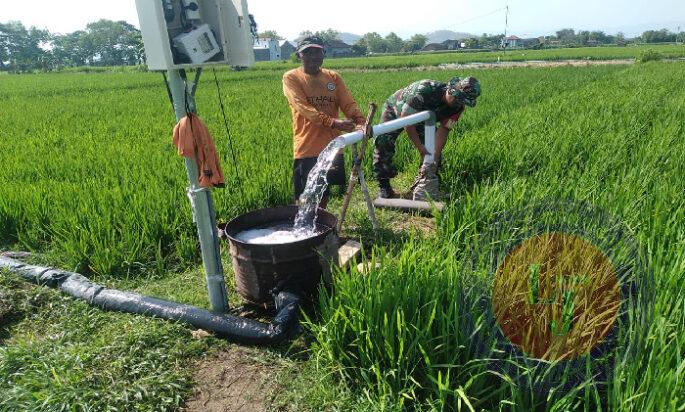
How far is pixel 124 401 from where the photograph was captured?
6.12 ft

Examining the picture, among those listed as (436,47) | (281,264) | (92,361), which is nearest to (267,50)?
(436,47)

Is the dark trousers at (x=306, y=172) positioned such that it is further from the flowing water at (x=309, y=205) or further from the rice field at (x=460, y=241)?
the flowing water at (x=309, y=205)

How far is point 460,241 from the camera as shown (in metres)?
2.88

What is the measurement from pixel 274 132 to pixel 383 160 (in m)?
3.14

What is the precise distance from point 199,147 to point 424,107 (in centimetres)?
230

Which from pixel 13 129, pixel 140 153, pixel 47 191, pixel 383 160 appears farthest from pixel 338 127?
pixel 13 129

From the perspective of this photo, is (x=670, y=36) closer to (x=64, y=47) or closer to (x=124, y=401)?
(x=124, y=401)

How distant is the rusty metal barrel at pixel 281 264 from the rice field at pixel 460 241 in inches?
9.8

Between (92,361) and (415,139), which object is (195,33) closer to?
(92,361)

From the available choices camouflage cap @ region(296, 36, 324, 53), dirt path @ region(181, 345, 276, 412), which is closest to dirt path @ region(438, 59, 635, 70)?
camouflage cap @ region(296, 36, 324, 53)

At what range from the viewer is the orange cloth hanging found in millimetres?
2084

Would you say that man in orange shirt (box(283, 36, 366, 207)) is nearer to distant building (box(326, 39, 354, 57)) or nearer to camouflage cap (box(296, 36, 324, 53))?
camouflage cap (box(296, 36, 324, 53))

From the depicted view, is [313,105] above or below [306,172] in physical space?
above

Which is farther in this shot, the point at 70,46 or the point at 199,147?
the point at 70,46
